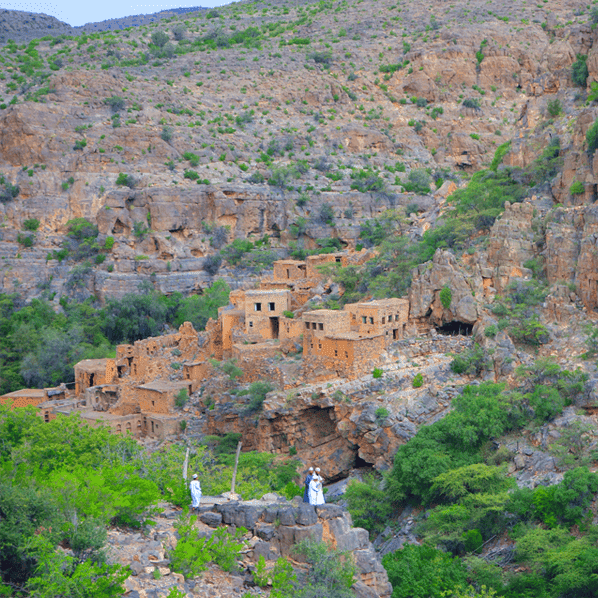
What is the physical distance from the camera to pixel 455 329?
47.1m

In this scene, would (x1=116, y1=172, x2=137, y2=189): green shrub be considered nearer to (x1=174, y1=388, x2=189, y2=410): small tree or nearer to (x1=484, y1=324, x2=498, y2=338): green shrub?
(x1=174, y1=388, x2=189, y2=410): small tree

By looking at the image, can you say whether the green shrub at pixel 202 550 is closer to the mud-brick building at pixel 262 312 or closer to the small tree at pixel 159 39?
the mud-brick building at pixel 262 312

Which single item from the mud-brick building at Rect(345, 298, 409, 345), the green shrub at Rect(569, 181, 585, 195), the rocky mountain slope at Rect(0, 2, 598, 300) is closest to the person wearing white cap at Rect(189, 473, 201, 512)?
the mud-brick building at Rect(345, 298, 409, 345)

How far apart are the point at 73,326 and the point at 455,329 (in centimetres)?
3264

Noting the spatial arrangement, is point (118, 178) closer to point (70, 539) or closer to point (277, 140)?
point (277, 140)

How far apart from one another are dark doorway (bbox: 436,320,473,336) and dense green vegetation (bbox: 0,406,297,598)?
18.1 metres

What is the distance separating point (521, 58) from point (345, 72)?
71.8ft

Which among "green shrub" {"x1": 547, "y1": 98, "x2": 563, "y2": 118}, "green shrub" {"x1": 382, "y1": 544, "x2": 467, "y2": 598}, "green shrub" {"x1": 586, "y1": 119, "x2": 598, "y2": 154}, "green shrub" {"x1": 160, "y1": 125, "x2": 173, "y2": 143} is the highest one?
"green shrub" {"x1": 547, "y1": 98, "x2": 563, "y2": 118}

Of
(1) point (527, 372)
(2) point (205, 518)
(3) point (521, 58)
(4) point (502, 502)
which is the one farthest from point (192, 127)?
(2) point (205, 518)

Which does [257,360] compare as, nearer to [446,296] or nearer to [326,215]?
[446,296]

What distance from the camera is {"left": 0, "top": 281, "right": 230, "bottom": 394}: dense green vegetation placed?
61250 millimetres

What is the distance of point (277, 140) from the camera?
94.4 meters

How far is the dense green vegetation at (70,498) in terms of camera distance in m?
19.4

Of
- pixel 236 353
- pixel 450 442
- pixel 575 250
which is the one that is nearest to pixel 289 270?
pixel 236 353
